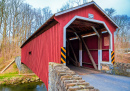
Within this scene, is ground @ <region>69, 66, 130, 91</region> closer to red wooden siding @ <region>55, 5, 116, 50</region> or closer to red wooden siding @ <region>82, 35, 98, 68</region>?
red wooden siding @ <region>55, 5, 116, 50</region>

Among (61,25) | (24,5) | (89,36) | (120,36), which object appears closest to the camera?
(61,25)

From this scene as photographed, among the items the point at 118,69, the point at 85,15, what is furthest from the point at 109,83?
the point at 85,15

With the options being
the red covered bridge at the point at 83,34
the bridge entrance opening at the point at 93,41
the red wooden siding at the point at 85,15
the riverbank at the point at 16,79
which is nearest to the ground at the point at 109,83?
the red covered bridge at the point at 83,34

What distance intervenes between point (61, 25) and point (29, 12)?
21.3 m

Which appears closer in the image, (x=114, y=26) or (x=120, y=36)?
(x=114, y=26)

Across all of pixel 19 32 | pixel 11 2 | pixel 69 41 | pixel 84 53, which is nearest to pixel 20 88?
pixel 69 41

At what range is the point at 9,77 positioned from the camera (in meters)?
13.8

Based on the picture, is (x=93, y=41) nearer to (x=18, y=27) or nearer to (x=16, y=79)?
(x=16, y=79)

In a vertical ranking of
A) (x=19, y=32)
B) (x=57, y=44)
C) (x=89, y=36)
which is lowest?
(x=57, y=44)

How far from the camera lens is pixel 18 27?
2150 cm

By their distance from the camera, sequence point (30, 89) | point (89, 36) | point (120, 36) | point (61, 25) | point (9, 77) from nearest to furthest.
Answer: point (61, 25)
point (89, 36)
point (30, 89)
point (9, 77)
point (120, 36)

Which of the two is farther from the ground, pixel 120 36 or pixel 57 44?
pixel 120 36

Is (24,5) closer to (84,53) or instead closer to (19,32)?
(19,32)

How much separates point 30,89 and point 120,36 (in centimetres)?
1595
